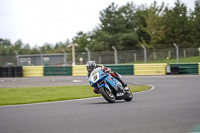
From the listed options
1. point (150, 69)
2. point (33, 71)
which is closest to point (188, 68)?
point (150, 69)

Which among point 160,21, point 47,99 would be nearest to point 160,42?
point 160,21

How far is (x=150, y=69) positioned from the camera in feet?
89.0

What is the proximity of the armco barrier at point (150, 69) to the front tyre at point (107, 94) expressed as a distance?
664 inches

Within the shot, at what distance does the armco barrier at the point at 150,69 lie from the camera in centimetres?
2685

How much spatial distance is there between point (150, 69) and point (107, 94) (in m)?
17.2

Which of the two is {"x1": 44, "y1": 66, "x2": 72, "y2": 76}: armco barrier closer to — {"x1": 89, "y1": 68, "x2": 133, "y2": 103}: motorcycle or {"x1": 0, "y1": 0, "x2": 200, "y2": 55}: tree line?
{"x1": 89, "y1": 68, "x2": 133, "y2": 103}: motorcycle

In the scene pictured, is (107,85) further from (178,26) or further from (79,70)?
(178,26)

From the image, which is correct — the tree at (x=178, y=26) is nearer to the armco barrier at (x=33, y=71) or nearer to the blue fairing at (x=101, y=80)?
the armco barrier at (x=33, y=71)

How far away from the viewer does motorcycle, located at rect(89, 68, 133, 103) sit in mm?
10195

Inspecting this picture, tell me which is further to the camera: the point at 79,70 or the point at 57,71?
the point at 57,71

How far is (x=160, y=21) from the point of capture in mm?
59531

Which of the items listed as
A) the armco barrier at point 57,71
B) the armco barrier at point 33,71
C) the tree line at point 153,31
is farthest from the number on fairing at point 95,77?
the tree line at point 153,31

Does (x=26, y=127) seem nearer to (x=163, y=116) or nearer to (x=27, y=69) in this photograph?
(x=163, y=116)

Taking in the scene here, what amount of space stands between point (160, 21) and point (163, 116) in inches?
2113
